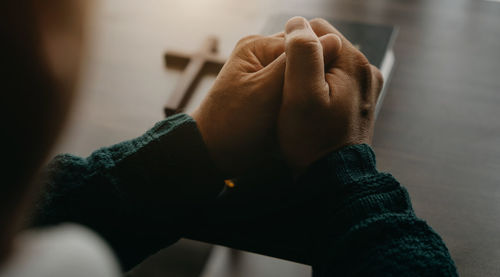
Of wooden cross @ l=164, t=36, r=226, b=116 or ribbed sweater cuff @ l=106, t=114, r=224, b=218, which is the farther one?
wooden cross @ l=164, t=36, r=226, b=116

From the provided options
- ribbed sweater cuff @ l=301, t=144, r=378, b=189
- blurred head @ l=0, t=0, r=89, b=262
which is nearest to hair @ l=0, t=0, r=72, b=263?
blurred head @ l=0, t=0, r=89, b=262

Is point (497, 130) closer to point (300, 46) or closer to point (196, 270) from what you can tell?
point (300, 46)

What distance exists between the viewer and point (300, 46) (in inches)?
23.3

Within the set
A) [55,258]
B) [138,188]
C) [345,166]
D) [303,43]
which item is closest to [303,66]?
[303,43]

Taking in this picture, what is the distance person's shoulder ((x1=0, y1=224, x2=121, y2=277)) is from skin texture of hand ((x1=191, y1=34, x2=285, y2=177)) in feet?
1.04

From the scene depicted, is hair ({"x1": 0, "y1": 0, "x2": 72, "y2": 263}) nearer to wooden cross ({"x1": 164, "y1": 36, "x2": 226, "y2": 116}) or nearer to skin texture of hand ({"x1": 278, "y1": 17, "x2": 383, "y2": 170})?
skin texture of hand ({"x1": 278, "y1": 17, "x2": 383, "y2": 170})

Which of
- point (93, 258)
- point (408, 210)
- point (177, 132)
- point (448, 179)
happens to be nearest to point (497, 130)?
point (448, 179)

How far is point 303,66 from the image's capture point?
0.60m

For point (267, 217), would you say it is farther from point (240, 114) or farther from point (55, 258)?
point (55, 258)

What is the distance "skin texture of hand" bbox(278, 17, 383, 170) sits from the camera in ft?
1.97

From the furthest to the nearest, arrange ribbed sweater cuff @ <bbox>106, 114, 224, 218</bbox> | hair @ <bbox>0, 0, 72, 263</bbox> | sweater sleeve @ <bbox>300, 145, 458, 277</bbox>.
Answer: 1. ribbed sweater cuff @ <bbox>106, 114, 224, 218</bbox>
2. sweater sleeve @ <bbox>300, 145, 458, 277</bbox>
3. hair @ <bbox>0, 0, 72, 263</bbox>

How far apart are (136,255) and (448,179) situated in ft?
1.50

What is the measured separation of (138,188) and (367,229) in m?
0.28

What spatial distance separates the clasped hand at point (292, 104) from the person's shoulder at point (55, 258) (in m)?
0.33
